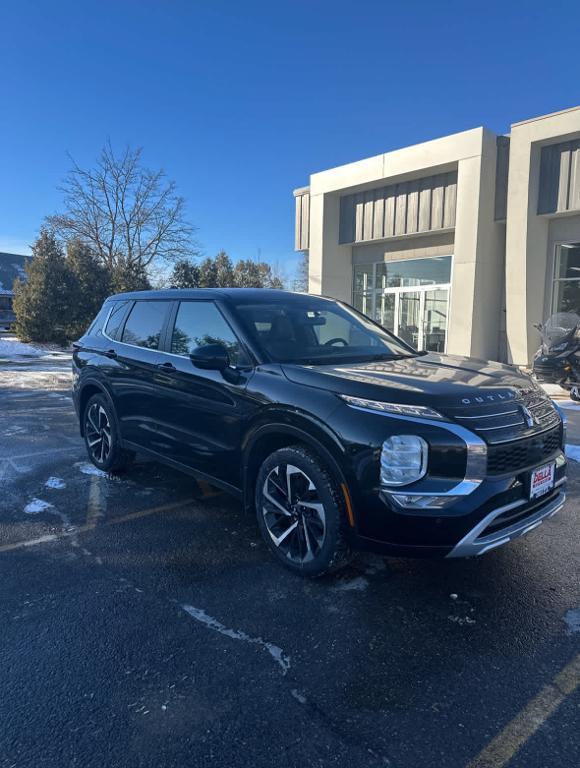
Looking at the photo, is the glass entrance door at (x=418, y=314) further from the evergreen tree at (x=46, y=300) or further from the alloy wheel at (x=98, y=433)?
the evergreen tree at (x=46, y=300)

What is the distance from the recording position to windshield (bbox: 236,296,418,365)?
12.3ft

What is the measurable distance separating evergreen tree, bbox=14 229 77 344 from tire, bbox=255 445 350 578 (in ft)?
72.6

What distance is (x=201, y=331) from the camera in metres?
4.11

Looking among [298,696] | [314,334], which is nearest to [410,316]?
[314,334]

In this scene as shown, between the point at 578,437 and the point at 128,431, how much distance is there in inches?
231

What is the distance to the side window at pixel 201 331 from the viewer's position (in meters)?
3.78

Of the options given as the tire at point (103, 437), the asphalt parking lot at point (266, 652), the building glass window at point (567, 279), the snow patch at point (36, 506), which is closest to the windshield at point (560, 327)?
the building glass window at point (567, 279)

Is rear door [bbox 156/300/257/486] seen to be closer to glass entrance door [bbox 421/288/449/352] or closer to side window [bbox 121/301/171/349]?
side window [bbox 121/301/171/349]

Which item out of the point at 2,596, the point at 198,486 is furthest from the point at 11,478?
the point at 2,596

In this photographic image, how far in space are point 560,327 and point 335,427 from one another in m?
10.1

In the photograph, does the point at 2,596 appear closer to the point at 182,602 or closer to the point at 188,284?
the point at 182,602

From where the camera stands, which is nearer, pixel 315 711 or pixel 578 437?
pixel 315 711

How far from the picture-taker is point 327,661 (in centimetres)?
248

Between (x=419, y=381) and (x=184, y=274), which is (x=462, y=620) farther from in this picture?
(x=184, y=274)
